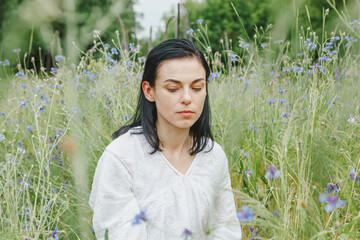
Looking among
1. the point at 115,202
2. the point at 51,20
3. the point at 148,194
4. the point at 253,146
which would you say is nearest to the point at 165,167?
the point at 148,194

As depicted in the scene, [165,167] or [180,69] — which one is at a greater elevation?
[180,69]

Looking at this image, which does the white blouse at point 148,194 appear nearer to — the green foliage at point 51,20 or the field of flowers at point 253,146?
the field of flowers at point 253,146

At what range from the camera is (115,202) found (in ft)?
3.88

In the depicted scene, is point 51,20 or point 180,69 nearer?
point 51,20

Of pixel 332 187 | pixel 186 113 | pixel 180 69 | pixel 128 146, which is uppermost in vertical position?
pixel 180 69

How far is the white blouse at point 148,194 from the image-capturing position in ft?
3.89

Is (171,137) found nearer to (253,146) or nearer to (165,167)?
(165,167)

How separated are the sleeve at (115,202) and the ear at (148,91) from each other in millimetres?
241

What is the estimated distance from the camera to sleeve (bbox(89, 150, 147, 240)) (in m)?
1.17

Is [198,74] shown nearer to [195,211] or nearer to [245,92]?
[195,211]

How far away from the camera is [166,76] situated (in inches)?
47.6

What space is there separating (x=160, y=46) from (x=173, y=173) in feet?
1.46

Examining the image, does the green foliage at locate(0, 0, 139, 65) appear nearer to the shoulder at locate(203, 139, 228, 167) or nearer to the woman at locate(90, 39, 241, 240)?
the woman at locate(90, 39, 241, 240)

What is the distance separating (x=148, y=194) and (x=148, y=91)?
36 cm
